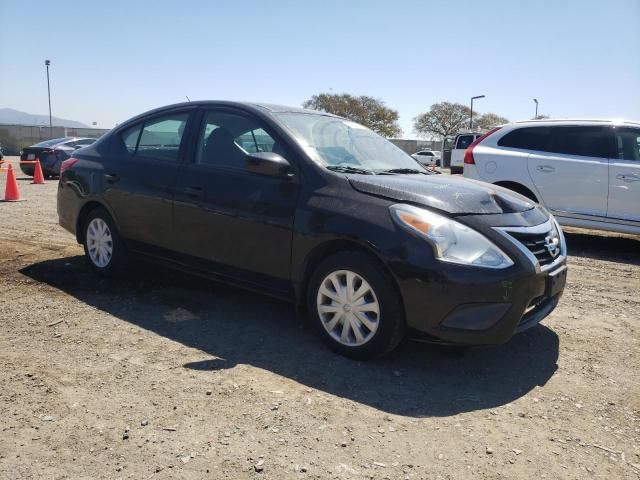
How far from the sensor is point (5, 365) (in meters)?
3.41

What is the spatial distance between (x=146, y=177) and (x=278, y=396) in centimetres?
256

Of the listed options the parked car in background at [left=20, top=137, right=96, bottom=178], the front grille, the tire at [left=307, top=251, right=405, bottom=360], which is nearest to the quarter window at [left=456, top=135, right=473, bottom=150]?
the parked car in background at [left=20, top=137, right=96, bottom=178]

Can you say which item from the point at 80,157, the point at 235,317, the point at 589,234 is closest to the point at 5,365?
the point at 235,317

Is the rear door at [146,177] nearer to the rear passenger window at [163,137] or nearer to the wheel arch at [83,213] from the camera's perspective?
the rear passenger window at [163,137]

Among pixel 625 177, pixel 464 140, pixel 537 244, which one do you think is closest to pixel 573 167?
pixel 625 177

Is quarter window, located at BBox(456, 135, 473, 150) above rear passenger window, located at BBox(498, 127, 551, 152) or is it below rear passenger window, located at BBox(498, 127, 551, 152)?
above

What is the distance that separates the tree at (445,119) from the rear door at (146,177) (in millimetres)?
69861

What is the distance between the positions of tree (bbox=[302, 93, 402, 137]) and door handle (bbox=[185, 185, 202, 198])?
2253 inches

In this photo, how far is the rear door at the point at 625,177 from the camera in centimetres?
709

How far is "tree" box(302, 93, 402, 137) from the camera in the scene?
202ft

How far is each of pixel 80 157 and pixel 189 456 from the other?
3900 millimetres

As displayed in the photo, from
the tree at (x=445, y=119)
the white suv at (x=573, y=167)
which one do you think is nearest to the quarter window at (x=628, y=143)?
the white suv at (x=573, y=167)

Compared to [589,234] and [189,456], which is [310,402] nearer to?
[189,456]

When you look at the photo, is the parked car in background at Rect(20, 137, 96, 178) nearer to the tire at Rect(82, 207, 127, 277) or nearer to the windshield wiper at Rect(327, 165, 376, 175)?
the tire at Rect(82, 207, 127, 277)
